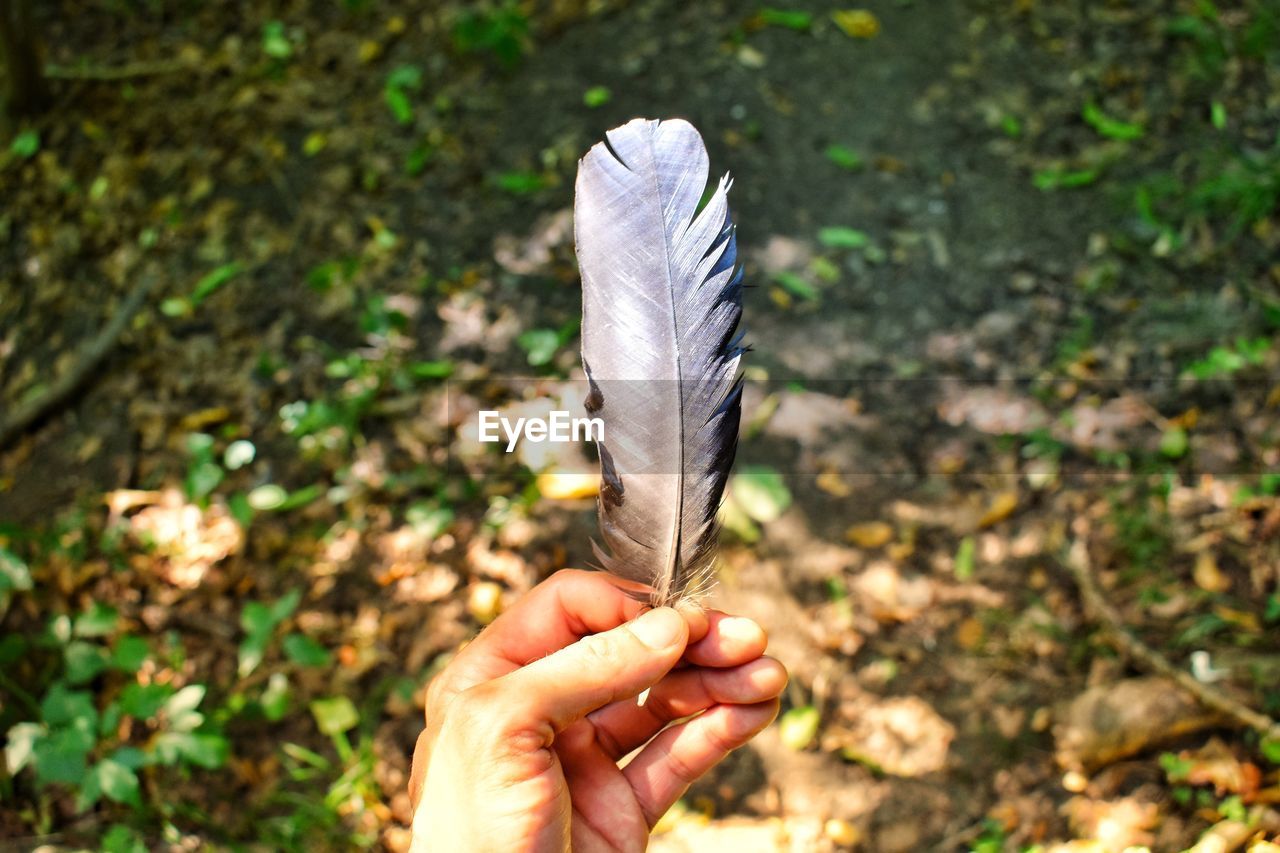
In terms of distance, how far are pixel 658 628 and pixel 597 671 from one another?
162 mm

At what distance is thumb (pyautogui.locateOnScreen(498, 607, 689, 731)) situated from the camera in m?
1.73

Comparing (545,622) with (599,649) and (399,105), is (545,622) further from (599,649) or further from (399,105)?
(399,105)

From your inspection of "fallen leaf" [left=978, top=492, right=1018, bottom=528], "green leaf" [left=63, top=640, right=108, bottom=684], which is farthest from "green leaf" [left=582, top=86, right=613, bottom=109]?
"green leaf" [left=63, top=640, right=108, bottom=684]

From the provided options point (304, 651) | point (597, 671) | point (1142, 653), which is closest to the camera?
point (597, 671)

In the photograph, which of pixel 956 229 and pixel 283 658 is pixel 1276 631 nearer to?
pixel 956 229

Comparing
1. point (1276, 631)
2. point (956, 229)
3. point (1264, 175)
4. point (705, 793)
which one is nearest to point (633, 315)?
point (705, 793)

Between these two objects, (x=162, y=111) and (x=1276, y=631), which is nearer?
(x=1276, y=631)

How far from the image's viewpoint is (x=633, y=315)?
194cm

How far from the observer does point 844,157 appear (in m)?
4.60

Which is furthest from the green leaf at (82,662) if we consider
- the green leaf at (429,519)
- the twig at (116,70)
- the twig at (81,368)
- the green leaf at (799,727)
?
the twig at (116,70)

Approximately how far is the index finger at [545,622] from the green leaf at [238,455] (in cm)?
199

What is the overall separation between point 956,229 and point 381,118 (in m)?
2.87

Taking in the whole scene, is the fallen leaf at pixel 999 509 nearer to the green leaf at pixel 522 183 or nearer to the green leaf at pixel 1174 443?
the green leaf at pixel 1174 443

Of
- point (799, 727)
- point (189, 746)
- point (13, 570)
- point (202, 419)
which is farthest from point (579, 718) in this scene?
point (202, 419)
